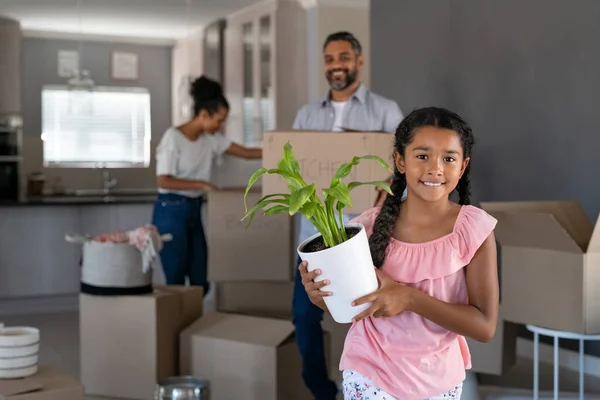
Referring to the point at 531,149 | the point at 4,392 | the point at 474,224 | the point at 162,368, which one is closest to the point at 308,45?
the point at 531,149

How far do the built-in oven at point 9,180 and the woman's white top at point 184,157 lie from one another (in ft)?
11.0

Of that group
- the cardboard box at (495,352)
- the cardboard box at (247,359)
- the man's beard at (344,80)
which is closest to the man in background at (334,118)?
the man's beard at (344,80)

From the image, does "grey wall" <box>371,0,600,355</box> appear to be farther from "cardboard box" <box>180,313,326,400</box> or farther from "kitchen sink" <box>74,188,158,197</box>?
"kitchen sink" <box>74,188,158,197</box>

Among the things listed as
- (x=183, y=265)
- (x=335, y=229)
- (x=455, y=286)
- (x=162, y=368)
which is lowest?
(x=162, y=368)

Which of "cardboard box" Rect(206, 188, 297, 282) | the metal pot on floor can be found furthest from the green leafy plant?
"cardboard box" Rect(206, 188, 297, 282)

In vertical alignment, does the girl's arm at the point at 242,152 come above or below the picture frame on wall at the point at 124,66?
below

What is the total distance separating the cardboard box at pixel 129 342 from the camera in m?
3.42

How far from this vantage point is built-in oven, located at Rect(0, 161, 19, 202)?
7008mm

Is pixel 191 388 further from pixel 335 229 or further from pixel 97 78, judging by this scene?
pixel 97 78

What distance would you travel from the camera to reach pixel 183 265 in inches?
162

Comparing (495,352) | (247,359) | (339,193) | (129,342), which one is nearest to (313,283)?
Result: (339,193)

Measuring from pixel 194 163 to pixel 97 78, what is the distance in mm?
4428

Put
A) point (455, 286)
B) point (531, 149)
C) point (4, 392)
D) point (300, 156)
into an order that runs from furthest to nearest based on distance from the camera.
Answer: point (531, 149) < point (300, 156) < point (4, 392) < point (455, 286)

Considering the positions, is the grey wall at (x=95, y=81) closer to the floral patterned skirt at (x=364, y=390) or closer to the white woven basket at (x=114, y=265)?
the white woven basket at (x=114, y=265)
